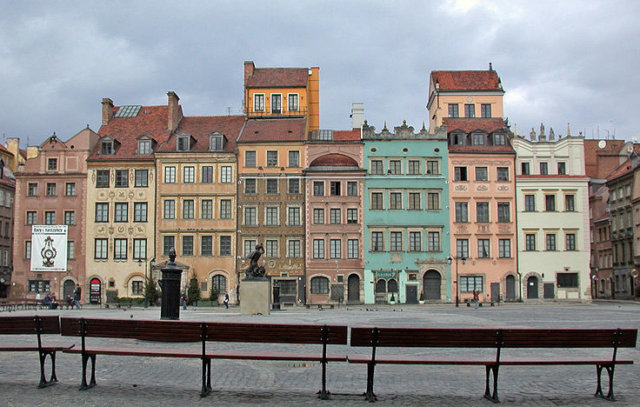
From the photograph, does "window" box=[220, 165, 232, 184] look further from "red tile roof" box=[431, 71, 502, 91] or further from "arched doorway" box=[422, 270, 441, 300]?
"red tile roof" box=[431, 71, 502, 91]

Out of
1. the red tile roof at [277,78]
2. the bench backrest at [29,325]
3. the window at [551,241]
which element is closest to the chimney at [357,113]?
the red tile roof at [277,78]

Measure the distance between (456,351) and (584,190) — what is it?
1827 inches

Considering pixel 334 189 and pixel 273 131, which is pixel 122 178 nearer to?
pixel 273 131

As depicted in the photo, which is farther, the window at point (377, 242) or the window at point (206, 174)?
the window at point (206, 174)

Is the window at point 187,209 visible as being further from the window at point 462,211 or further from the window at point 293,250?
the window at point 462,211

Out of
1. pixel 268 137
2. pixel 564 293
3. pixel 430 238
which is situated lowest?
pixel 564 293

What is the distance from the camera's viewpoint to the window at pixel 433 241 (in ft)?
189

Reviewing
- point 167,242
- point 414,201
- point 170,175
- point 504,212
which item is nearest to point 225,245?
point 167,242

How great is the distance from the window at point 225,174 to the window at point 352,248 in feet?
35.6

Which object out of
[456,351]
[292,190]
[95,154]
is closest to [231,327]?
[456,351]

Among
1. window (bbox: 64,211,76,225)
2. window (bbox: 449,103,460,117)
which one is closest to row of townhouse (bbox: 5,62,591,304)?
window (bbox: 64,211,76,225)

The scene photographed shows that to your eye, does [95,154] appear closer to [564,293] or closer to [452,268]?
[452,268]

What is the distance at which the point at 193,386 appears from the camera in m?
11.4

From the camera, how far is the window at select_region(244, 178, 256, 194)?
190 feet
